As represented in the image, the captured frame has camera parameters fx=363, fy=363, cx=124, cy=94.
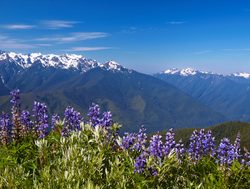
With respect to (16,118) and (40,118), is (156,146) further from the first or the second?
(16,118)

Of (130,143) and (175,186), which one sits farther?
(130,143)

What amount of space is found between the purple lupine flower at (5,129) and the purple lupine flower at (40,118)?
3.14ft

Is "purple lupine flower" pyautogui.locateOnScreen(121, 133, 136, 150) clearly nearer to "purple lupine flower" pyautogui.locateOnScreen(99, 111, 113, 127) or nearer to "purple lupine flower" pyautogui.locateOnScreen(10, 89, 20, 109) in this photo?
"purple lupine flower" pyautogui.locateOnScreen(99, 111, 113, 127)

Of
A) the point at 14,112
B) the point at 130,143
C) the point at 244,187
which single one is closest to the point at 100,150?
the point at 130,143

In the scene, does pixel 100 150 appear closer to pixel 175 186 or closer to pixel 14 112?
pixel 175 186

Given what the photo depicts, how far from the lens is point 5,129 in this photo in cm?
1097

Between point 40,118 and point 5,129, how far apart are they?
1.56 m

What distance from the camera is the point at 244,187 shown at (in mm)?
7359

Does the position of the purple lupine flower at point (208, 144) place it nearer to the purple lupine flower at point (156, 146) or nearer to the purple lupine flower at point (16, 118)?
the purple lupine flower at point (156, 146)

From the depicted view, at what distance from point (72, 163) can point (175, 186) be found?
73.8 inches

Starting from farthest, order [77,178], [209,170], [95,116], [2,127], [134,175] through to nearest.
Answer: [2,127] → [95,116] → [209,170] → [134,175] → [77,178]

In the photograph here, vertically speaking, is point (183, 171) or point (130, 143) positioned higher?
point (130, 143)

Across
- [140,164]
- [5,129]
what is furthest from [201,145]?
[5,129]

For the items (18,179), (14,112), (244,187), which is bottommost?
(244,187)
